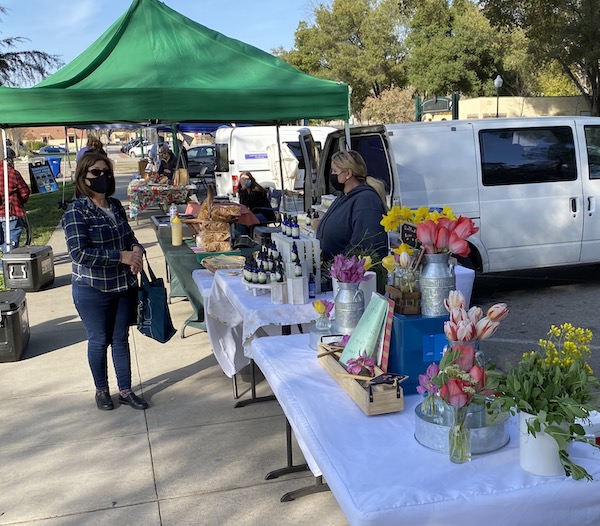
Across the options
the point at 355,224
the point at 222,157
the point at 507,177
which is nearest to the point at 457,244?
the point at 355,224

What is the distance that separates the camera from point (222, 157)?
17.4 meters

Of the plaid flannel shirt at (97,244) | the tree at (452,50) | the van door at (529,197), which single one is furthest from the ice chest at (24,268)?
the tree at (452,50)

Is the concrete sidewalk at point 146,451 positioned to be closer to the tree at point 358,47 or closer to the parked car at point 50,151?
the tree at point 358,47

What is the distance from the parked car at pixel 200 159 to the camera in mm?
25922

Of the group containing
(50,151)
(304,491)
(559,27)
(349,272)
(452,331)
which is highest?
(559,27)

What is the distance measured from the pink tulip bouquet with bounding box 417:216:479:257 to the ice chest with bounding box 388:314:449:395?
26cm

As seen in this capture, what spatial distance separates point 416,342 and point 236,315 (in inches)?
89.9

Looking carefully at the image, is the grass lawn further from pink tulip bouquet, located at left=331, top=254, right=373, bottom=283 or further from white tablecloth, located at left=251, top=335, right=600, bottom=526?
white tablecloth, located at left=251, top=335, right=600, bottom=526

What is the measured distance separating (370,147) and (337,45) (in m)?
43.6

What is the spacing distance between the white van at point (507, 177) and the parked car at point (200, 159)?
18.9 meters

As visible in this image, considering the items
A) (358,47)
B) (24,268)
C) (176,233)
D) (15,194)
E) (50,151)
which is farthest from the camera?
(50,151)

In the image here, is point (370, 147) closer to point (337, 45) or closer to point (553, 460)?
point (553, 460)

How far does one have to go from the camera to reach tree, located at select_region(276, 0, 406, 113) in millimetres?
46250

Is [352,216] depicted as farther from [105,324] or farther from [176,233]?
[176,233]
